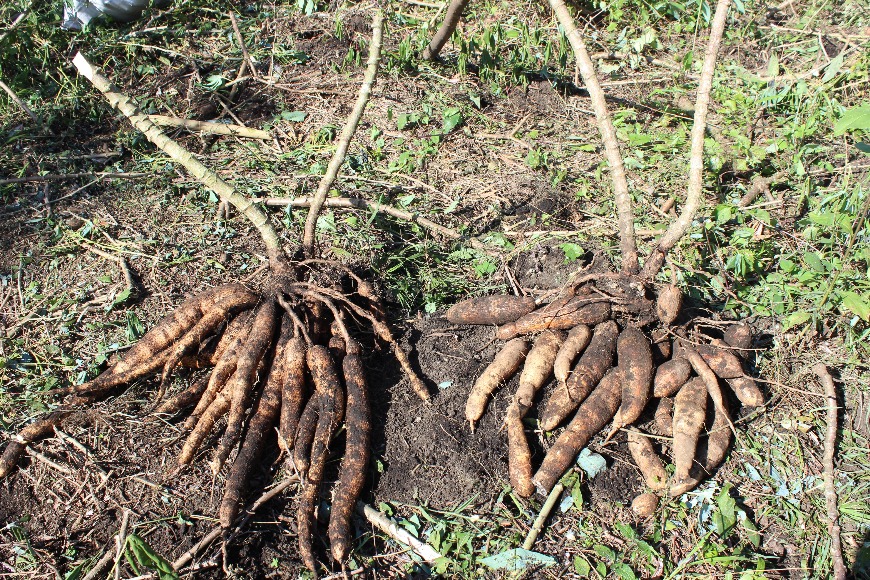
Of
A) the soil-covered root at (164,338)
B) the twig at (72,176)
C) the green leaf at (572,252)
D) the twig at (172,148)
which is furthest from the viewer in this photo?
the twig at (72,176)

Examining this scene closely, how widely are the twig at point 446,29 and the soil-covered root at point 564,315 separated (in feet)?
6.50

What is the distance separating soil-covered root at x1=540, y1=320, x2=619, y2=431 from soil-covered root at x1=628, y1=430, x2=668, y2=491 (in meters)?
0.24

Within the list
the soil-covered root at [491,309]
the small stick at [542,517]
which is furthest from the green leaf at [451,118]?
the small stick at [542,517]

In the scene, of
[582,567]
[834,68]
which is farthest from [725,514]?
[834,68]

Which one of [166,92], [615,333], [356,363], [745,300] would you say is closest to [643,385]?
[615,333]

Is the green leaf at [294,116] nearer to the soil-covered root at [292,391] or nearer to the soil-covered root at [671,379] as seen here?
the soil-covered root at [292,391]

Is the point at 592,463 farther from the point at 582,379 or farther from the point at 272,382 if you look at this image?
the point at 272,382

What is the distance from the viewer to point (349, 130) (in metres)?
2.85

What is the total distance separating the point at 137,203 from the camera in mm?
3602

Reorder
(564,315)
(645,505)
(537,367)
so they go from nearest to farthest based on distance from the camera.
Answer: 1. (645,505)
2. (537,367)
3. (564,315)

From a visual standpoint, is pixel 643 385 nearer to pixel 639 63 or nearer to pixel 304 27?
pixel 639 63

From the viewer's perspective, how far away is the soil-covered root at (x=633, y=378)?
260 centimetres

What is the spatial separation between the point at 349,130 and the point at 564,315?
1205mm

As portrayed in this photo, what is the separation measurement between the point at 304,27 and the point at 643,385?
11.8ft
